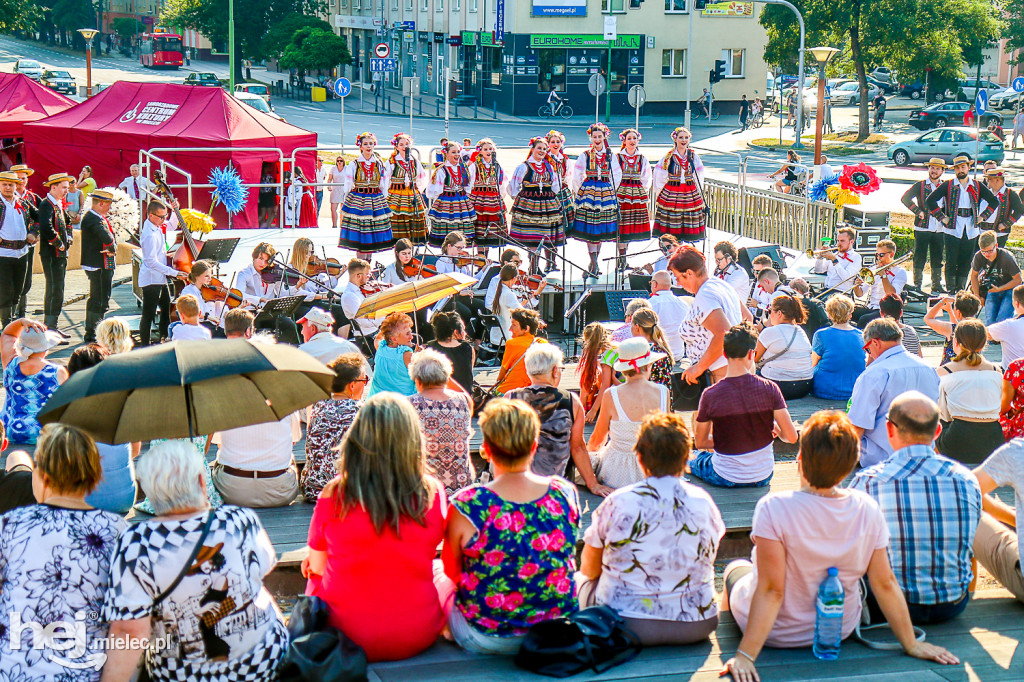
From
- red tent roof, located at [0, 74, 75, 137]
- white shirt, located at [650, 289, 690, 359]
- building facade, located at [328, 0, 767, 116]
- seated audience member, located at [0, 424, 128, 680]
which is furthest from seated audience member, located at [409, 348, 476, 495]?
building facade, located at [328, 0, 767, 116]

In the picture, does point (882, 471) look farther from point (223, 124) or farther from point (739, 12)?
point (739, 12)

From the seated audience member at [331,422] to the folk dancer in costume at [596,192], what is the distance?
6.64m

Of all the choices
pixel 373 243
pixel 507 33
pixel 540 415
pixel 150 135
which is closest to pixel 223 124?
pixel 150 135

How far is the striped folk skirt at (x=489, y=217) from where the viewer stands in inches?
478

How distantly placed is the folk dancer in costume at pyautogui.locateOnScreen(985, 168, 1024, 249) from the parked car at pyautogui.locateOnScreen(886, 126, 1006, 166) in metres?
18.3

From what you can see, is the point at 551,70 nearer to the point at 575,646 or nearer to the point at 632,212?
the point at 632,212

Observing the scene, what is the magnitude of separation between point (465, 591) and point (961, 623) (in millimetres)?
1930

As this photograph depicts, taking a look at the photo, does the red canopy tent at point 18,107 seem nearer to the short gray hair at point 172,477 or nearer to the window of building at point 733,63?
the short gray hair at point 172,477

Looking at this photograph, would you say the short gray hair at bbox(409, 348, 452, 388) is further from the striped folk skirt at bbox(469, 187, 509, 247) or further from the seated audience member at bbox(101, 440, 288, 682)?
the striped folk skirt at bbox(469, 187, 509, 247)

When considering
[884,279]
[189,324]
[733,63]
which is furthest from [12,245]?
[733,63]

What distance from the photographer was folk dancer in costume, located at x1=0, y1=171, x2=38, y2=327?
33.8ft

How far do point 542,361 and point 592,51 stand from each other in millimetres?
38549

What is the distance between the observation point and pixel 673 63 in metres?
43.3

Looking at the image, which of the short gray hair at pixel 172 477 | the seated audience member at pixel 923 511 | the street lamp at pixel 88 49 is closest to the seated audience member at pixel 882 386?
the seated audience member at pixel 923 511
